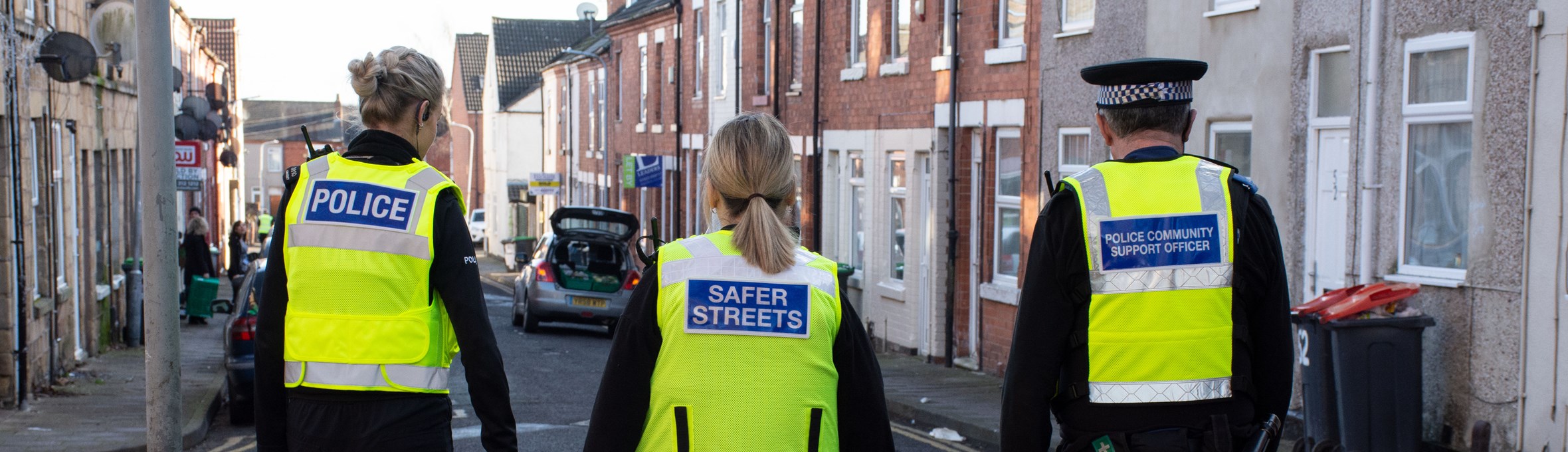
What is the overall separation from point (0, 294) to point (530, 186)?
33989 mm

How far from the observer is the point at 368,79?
3906mm

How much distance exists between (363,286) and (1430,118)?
25.0 ft

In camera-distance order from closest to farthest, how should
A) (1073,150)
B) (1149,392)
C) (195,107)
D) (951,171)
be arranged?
(1149,392) < (1073,150) < (951,171) < (195,107)

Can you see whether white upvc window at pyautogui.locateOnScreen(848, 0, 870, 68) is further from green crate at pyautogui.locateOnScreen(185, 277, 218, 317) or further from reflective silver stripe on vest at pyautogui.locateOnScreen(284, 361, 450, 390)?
reflective silver stripe on vest at pyautogui.locateOnScreen(284, 361, 450, 390)

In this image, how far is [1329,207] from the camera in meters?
10.5

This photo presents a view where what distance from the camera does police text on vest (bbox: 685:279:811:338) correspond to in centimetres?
324

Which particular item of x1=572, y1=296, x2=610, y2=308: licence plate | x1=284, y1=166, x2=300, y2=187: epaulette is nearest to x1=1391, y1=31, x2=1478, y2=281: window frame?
x1=284, y1=166, x2=300, y2=187: epaulette

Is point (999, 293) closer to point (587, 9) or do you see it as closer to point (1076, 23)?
point (1076, 23)

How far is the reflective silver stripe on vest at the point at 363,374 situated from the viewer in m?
3.78

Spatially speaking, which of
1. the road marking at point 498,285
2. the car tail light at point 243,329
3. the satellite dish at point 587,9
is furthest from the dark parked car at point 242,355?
the satellite dish at point 587,9

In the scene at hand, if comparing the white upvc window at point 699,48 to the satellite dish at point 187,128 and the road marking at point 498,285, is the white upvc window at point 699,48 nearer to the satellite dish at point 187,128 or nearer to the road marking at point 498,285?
the road marking at point 498,285

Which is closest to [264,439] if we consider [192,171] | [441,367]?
[441,367]

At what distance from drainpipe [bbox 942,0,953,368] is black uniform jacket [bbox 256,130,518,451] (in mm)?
12597

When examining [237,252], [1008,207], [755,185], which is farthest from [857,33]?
[755,185]
